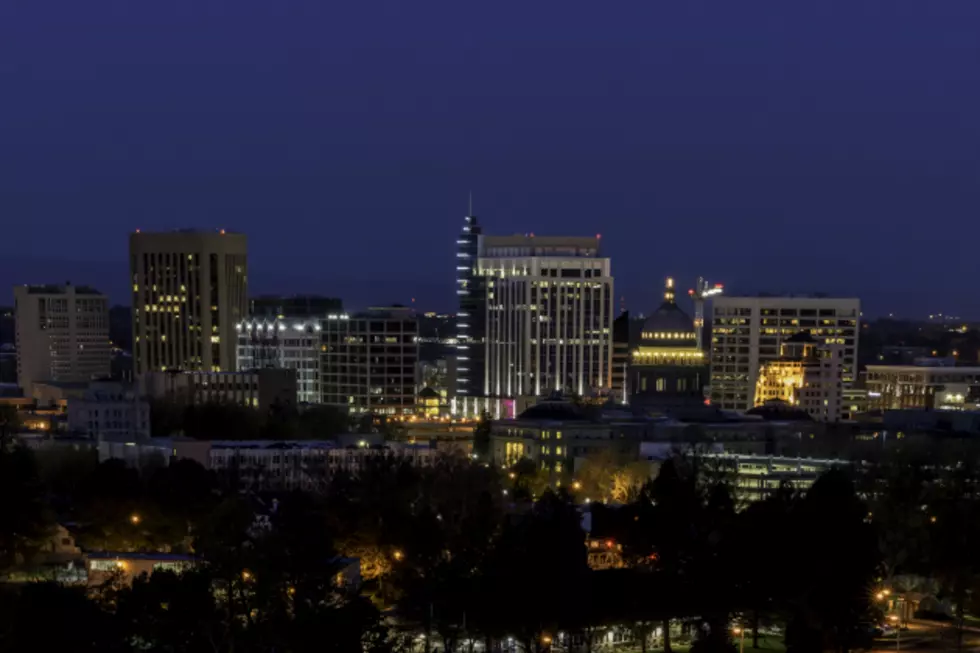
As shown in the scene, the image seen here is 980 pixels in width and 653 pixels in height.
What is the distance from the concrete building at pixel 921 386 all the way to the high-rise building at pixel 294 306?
37.8m

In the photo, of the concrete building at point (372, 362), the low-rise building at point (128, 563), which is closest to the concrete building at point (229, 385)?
the concrete building at point (372, 362)

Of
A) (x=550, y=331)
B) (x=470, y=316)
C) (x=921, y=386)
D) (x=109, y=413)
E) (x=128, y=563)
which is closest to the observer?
(x=128, y=563)

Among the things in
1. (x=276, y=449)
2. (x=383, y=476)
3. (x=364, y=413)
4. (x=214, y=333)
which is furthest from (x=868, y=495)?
(x=214, y=333)

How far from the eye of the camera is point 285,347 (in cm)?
11219

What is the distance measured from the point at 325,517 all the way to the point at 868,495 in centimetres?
1746

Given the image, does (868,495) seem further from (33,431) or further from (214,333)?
(214,333)

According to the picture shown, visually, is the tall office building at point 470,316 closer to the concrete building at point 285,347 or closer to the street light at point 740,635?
the concrete building at point 285,347

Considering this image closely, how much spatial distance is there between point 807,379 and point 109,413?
39.4 metres

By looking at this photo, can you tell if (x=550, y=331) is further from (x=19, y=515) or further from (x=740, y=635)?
(x=740, y=635)

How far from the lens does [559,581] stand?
3822 centimetres

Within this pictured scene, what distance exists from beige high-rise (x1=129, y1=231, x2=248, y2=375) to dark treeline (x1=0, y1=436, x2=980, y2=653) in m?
61.5

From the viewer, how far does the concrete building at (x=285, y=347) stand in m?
111

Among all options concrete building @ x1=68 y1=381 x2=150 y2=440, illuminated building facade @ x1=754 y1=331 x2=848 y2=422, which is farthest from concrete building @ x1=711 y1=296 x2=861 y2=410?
concrete building @ x1=68 y1=381 x2=150 y2=440

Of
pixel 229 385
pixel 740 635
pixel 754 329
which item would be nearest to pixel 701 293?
pixel 754 329
